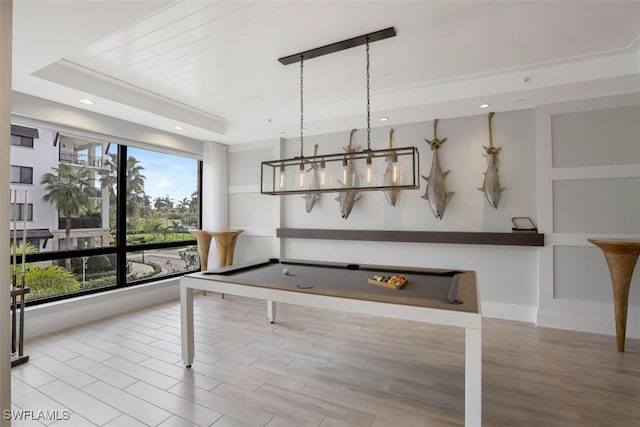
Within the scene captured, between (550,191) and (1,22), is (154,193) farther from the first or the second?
(550,191)

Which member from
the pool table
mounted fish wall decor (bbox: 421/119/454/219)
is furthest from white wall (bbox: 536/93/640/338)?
the pool table

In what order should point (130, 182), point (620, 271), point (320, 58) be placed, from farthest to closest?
point (130, 182) → point (320, 58) → point (620, 271)

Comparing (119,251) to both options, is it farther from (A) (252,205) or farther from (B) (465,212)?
(B) (465,212)

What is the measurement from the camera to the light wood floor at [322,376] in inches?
78.0

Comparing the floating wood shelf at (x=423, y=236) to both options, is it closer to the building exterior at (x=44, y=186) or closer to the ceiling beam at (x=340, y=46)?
the ceiling beam at (x=340, y=46)

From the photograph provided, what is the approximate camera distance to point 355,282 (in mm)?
2484

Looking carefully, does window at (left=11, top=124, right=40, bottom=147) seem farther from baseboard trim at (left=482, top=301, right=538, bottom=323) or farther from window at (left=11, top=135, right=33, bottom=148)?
baseboard trim at (left=482, top=301, right=538, bottom=323)

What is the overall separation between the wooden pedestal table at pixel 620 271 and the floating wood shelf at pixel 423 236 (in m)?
0.65

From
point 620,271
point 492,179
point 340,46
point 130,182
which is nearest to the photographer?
point 340,46

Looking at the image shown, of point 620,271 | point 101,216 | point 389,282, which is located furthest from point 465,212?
point 101,216

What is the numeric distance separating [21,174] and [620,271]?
245 inches

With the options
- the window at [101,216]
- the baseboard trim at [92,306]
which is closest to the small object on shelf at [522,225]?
the baseboard trim at [92,306]

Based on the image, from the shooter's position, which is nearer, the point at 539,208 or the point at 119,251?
Answer: the point at 539,208

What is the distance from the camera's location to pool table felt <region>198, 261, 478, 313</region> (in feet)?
6.29
